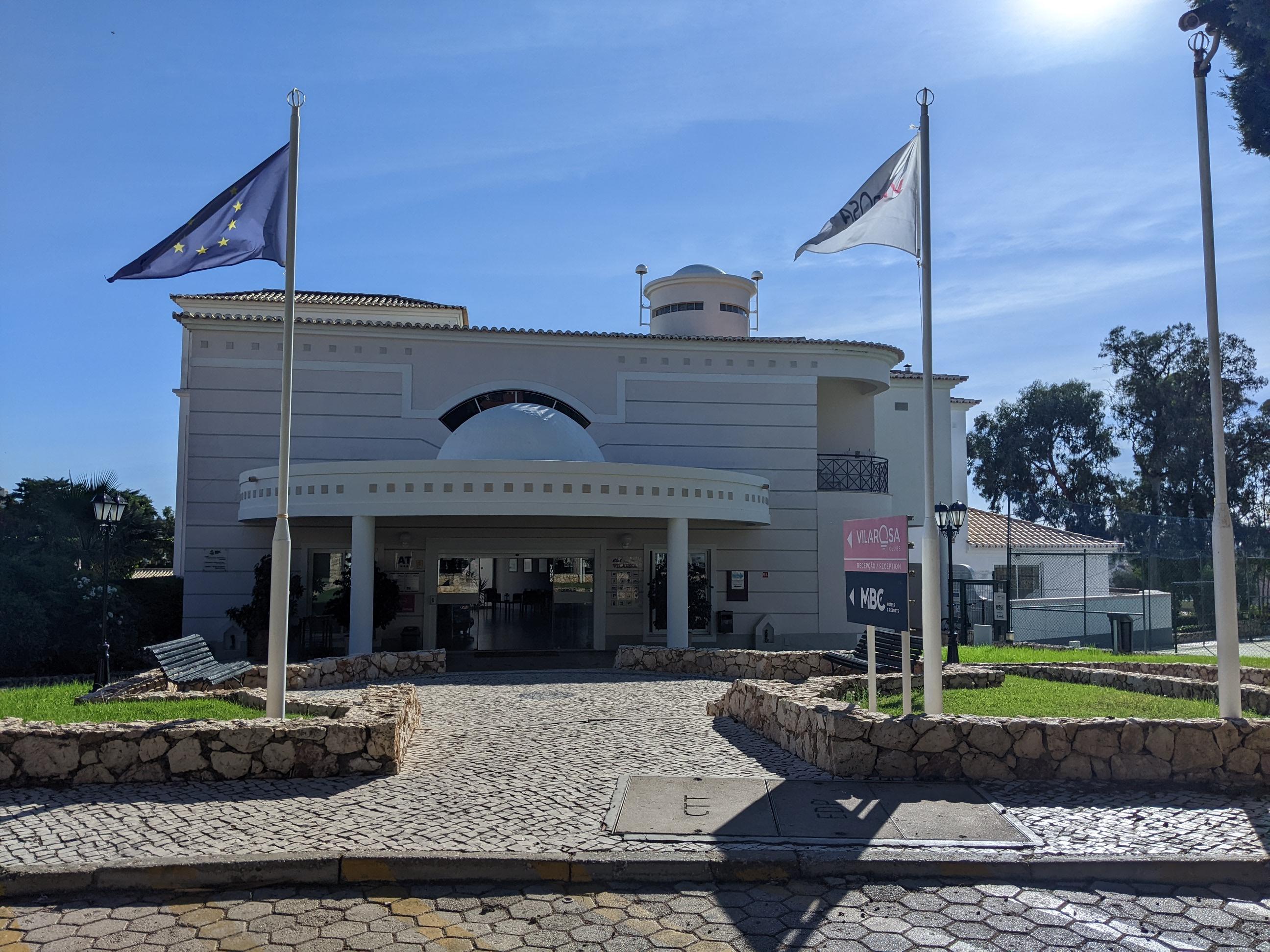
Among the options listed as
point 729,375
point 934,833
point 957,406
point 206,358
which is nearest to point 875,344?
point 729,375

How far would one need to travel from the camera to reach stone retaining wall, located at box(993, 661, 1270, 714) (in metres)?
11.3

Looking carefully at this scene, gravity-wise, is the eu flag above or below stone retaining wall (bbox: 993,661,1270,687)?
above

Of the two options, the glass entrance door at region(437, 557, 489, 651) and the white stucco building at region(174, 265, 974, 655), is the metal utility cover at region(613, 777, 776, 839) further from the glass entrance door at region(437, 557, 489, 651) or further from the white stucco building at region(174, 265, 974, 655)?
the glass entrance door at region(437, 557, 489, 651)

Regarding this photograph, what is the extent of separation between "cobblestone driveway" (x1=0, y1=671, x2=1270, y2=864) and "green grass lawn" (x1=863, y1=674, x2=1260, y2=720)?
180cm

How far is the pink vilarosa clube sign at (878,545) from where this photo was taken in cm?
917

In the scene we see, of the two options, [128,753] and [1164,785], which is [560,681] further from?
[1164,785]

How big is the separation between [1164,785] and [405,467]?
13366 mm

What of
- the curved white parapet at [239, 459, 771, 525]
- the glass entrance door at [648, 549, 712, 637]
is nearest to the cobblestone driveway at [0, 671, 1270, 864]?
the curved white parapet at [239, 459, 771, 525]

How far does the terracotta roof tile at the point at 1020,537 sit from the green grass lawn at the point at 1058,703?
2380cm

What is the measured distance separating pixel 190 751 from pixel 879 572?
21.7 ft

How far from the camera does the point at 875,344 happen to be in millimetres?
24672

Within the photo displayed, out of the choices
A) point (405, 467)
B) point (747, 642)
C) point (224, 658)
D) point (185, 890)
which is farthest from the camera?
point (747, 642)

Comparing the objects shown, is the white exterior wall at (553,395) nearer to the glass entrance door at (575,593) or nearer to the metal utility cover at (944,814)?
the glass entrance door at (575,593)

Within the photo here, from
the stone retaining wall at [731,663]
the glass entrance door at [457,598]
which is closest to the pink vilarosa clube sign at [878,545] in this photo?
the stone retaining wall at [731,663]
